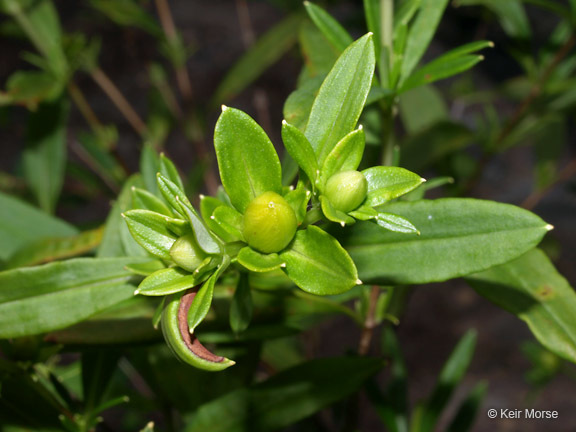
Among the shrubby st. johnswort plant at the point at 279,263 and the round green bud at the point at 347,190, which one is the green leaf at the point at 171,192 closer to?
the shrubby st. johnswort plant at the point at 279,263

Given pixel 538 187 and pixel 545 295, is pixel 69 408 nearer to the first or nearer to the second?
pixel 545 295

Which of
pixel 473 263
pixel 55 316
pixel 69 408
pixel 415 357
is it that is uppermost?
pixel 473 263

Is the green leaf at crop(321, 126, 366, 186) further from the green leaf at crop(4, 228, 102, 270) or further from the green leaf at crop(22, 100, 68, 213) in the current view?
the green leaf at crop(22, 100, 68, 213)

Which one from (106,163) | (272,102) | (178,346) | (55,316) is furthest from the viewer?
(272,102)

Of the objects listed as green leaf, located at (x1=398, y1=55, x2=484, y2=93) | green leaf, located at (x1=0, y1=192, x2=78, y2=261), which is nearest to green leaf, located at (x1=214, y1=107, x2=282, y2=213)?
green leaf, located at (x1=398, y1=55, x2=484, y2=93)

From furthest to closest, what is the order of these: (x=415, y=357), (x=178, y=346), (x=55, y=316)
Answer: (x=415, y=357) < (x=55, y=316) < (x=178, y=346)

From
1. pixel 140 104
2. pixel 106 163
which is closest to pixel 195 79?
pixel 140 104
